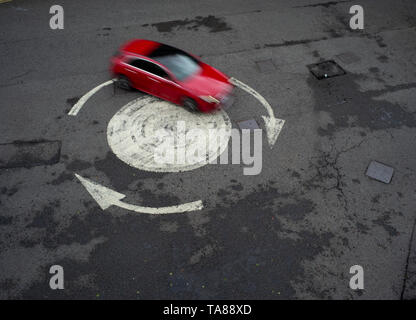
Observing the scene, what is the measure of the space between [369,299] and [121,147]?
7475mm

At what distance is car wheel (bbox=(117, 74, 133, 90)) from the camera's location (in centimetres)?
1068

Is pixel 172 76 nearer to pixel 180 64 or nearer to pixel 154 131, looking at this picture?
pixel 180 64

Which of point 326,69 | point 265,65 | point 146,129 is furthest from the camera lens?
point 265,65

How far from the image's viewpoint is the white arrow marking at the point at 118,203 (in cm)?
793

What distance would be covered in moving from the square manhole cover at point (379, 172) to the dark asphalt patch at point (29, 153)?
29.8 ft

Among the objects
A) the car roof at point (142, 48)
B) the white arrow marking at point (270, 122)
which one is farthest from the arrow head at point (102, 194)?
the white arrow marking at point (270, 122)

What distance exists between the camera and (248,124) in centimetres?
984

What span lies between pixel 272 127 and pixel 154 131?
3764 mm

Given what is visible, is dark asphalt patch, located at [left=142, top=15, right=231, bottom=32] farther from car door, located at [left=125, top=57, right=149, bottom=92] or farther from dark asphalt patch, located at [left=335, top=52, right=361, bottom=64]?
dark asphalt patch, located at [left=335, top=52, right=361, bottom=64]

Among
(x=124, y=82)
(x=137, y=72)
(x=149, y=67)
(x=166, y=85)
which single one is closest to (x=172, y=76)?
(x=166, y=85)

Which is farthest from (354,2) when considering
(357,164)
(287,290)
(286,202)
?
(287,290)

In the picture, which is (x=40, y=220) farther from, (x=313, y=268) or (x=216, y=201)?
(x=313, y=268)

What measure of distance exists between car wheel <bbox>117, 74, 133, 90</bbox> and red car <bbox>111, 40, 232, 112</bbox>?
0.12 feet

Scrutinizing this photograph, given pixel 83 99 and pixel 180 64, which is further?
pixel 83 99
